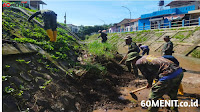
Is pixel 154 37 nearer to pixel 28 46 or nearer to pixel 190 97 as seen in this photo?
pixel 190 97

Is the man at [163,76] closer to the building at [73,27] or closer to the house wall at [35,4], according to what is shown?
the house wall at [35,4]

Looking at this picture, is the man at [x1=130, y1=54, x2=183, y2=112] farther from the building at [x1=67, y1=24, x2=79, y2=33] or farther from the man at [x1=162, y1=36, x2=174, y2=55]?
the building at [x1=67, y1=24, x2=79, y2=33]

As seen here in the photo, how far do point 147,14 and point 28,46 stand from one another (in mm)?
31039

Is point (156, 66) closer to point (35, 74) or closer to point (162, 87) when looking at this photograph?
point (162, 87)

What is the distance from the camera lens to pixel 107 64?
6.52 metres

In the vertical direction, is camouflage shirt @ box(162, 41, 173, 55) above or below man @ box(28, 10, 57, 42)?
below

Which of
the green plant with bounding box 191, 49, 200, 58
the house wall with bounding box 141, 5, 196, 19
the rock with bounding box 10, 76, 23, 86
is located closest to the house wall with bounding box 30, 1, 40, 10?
the house wall with bounding box 141, 5, 196, 19

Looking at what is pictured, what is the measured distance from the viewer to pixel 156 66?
2975 mm

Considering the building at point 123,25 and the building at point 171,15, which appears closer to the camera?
the building at point 171,15

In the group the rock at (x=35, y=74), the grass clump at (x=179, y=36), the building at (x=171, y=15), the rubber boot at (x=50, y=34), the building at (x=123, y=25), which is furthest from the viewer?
the building at (x=123, y=25)

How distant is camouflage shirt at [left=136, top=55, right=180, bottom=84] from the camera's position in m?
2.80

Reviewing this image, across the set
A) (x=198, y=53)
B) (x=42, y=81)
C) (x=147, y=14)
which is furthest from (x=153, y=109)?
(x=147, y=14)

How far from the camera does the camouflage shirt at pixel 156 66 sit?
110 inches

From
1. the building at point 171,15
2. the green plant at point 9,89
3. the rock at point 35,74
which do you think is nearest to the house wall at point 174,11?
the building at point 171,15
